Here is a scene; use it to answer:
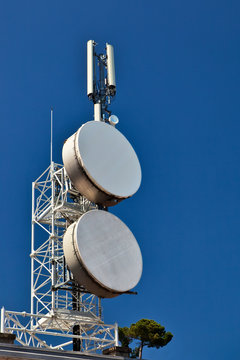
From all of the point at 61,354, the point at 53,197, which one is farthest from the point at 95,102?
the point at 61,354

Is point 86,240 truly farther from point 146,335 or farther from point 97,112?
point 146,335

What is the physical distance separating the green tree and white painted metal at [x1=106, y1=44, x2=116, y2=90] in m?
23.1

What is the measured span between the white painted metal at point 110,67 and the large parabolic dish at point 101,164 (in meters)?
4.21

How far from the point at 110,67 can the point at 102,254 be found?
13.4 meters

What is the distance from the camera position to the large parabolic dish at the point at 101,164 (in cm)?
3338

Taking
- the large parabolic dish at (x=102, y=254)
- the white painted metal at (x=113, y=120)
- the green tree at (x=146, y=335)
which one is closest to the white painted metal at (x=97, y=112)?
the white painted metal at (x=113, y=120)

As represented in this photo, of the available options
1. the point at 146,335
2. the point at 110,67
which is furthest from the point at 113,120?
the point at 146,335

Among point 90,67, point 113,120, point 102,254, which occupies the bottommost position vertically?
point 102,254

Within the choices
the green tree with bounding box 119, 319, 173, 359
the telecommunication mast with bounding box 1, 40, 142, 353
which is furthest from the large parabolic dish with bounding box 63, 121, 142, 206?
the green tree with bounding box 119, 319, 173, 359

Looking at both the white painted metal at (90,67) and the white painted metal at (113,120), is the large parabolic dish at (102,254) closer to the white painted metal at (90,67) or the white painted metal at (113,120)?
the white painted metal at (113,120)

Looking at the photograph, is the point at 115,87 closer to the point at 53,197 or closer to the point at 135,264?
the point at 53,197

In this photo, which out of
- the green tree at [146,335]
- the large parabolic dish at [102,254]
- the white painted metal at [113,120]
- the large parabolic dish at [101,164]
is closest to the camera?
the large parabolic dish at [102,254]

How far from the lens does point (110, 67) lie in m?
40.3

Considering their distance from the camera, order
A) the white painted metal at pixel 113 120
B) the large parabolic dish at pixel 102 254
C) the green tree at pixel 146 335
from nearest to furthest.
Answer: the large parabolic dish at pixel 102 254 < the white painted metal at pixel 113 120 < the green tree at pixel 146 335
